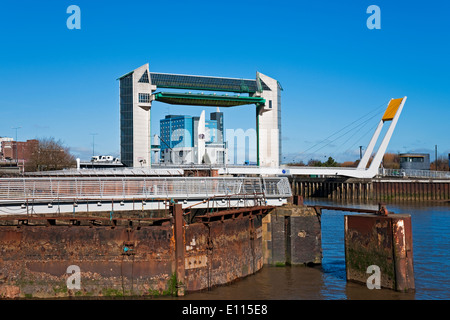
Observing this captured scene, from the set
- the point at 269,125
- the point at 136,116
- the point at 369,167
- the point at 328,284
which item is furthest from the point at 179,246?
the point at 369,167

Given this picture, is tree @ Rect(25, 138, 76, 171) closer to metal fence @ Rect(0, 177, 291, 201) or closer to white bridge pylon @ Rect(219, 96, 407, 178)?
white bridge pylon @ Rect(219, 96, 407, 178)

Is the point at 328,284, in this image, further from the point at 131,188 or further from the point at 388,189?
the point at 388,189

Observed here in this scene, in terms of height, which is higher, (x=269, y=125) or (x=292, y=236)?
(x=269, y=125)

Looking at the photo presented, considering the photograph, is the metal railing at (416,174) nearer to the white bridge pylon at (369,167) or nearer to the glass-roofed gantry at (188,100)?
the white bridge pylon at (369,167)

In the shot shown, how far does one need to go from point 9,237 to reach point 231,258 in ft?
31.2

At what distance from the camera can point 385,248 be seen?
70.0ft

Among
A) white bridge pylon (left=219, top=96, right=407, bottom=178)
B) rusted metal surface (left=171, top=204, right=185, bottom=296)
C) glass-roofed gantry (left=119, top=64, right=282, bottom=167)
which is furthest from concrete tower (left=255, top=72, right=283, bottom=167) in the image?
rusted metal surface (left=171, top=204, right=185, bottom=296)

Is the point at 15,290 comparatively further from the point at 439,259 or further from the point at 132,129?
the point at 132,129

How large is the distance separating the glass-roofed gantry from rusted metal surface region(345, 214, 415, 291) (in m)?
47.7

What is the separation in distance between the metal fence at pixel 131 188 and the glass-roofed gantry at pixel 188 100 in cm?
3976

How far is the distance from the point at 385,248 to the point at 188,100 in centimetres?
5065

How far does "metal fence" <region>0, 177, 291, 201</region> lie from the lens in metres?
24.8

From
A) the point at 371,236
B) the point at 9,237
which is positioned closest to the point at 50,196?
the point at 9,237

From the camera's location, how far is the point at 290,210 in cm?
2688
